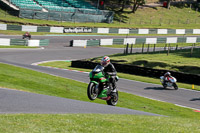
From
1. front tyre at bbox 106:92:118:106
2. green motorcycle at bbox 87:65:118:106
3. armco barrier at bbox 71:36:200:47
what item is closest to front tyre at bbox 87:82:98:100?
green motorcycle at bbox 87:65:118:106

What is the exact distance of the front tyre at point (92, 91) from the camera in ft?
45.8

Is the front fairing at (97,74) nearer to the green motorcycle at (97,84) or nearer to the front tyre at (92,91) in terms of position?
the green motorcycle at (97,84)

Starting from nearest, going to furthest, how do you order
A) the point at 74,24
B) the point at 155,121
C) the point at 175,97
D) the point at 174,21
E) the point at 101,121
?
the point at 101,121, the point at 155,121, the point at 175,97, the point at 74,24, the point at 174,21

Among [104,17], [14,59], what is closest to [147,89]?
→ [14,59]

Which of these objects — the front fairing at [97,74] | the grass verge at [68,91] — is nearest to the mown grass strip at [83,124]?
the front fairing at [97,74]

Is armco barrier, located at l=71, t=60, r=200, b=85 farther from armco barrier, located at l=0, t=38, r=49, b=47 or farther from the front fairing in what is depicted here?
the front fairing

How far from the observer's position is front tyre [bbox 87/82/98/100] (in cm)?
1397

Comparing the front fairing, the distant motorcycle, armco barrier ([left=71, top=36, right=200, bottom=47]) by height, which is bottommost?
the distant motorcycle

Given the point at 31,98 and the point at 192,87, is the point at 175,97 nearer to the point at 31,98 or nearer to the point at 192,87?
→ the point at 192,87

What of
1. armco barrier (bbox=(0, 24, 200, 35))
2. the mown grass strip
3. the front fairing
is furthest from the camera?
armco barrier (bbox=(0, 24, 200, 35))

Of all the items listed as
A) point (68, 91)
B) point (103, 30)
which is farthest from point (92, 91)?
point (103, 30)

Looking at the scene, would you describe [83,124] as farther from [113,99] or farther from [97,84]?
[113,99]

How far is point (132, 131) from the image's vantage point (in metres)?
9.13

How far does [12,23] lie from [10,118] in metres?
43.7
